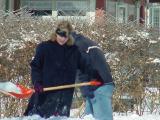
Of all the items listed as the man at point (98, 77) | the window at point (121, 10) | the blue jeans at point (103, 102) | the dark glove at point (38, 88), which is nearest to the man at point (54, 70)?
the dark glove at point (38, 88)

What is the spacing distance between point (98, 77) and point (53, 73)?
1.85 feet

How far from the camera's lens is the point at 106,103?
271 inches

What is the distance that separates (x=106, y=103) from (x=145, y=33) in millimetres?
3290

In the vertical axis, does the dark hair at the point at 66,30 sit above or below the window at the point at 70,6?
above

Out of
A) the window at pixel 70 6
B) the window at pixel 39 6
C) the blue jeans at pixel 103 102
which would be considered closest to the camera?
the blue jeans at pixel 103 102

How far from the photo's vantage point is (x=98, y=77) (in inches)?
269

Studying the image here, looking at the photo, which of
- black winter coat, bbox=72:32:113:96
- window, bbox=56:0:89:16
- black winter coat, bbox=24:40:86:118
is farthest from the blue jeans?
window, bbox=56:0:89:16

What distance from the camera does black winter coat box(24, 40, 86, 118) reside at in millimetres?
6695

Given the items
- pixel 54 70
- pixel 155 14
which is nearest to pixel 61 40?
pixel 54 70

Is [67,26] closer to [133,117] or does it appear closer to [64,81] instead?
[64,81]

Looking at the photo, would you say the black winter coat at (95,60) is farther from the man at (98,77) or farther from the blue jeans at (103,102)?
the blue jeans at (103,102)

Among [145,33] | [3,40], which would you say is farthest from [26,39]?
[145,33]

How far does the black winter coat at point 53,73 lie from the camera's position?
6.70 metres

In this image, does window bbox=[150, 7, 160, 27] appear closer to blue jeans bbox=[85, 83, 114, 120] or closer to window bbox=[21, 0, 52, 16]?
window bbox=[21, 0, 52, 16]
